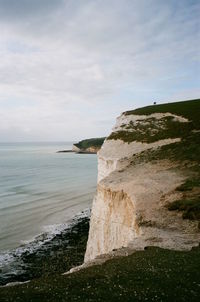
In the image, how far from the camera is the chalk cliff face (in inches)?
834

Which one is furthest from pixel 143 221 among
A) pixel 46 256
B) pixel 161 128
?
pixel 161 128

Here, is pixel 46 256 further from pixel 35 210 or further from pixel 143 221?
pixel 35 210

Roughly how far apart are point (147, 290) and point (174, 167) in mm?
24030

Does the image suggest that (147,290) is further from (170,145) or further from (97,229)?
(170,145)

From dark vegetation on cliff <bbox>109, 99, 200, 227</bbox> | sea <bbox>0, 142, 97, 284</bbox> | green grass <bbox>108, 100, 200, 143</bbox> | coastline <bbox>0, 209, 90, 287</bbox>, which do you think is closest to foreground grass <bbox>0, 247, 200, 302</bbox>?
dark vegetation on cliff <bbox>109, 99, 200, 227</bbox>

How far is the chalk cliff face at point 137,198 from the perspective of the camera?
21.2 m

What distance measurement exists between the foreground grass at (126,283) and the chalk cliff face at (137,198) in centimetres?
386

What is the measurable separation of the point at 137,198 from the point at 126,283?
1417 centimetres

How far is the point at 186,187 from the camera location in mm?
27219

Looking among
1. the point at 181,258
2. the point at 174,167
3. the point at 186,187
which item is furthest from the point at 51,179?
the point at 181,258

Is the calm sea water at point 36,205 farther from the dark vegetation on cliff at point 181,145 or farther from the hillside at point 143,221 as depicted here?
the dark vegetation on cliff at point 181,145

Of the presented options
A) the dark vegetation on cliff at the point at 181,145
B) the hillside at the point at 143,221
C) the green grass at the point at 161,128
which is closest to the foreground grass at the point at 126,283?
the hillside at the point at 143,221

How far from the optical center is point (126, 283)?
12477 millimetres

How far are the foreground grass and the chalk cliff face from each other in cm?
386
